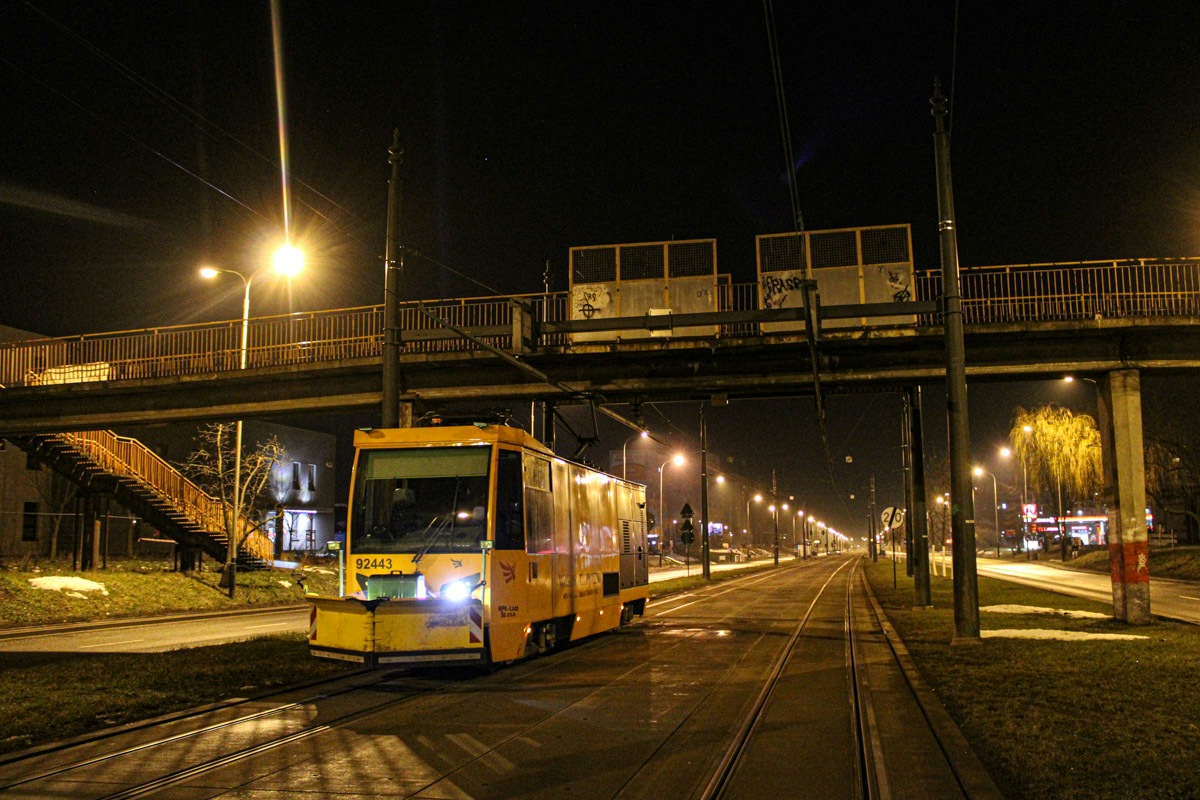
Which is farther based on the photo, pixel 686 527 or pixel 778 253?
pixel 686 527

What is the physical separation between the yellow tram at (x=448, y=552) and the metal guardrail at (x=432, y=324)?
484 centimetres

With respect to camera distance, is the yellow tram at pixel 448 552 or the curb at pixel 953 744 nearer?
the curb at pixel 953 744

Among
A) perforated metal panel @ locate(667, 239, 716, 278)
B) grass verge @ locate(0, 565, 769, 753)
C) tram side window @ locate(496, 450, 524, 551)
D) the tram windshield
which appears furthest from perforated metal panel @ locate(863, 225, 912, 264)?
grass verge @ locate(0, 565, 769, 753)

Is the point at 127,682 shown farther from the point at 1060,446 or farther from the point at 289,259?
the point at 1060,446

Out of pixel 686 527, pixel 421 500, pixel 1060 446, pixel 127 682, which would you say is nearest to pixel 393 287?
pixel 421 500

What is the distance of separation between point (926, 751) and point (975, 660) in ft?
20.8

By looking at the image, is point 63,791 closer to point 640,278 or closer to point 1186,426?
point 640,278

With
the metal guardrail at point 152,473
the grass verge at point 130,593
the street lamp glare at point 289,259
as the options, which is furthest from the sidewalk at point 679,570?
the street lamp glare at point 289,259

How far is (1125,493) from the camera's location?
2036 cm

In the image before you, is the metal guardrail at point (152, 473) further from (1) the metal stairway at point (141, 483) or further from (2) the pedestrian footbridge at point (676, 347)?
(2) the pedestrian footbridge at point (676, 347)

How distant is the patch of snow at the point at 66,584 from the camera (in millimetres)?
27938

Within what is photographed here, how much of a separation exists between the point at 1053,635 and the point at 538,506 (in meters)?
10.1

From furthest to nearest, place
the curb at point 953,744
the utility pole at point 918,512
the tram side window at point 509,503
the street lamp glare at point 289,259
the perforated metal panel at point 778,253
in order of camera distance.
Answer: the utility pole at point 918,512, the perforated metal panel at point 778,253, the street lamp glare at point 289,259, the tram side window at point 509,503, the curb at point 953,744

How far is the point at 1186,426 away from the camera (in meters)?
48.9
